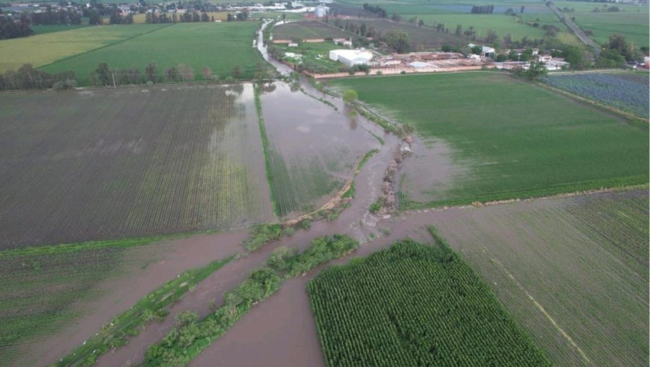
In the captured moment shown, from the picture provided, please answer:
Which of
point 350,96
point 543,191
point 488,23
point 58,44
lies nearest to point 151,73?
point 350,96

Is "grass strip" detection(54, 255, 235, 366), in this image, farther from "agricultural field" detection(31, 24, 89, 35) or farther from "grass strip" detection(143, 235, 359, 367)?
"agricultural field" detection(31, 24, 89, 35)

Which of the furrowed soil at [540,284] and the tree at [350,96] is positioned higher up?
the tree at [350,96]

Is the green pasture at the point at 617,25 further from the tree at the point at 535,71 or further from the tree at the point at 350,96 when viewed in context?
the tree at the point at 350,96

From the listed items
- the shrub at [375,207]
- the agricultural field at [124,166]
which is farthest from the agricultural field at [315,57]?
the shrub at [375,207]

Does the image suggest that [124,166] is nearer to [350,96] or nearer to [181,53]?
[350,96]

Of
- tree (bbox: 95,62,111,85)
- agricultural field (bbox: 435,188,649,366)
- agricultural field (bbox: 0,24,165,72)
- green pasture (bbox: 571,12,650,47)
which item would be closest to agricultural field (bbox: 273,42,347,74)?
tree (bbox: 95,62,111,85)

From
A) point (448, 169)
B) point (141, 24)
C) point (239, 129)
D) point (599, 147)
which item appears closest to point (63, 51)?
point (141, 24)
